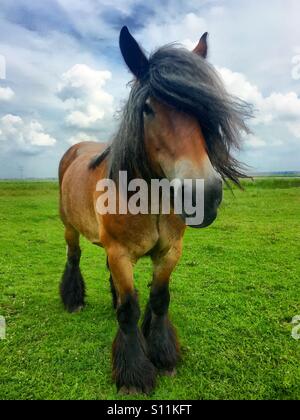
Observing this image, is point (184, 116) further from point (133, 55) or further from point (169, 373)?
point (169, 373)

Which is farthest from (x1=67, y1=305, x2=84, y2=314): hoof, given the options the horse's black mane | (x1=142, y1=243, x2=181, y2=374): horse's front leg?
the horse's black mane

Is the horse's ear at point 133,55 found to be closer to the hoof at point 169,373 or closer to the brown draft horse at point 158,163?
the brown draft horse at point 158,163

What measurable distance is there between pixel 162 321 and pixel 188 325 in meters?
0.91

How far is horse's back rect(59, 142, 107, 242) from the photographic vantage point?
383 centimetres

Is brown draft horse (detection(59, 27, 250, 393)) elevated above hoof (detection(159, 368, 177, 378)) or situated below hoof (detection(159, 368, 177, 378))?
above

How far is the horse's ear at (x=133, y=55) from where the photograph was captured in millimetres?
2396

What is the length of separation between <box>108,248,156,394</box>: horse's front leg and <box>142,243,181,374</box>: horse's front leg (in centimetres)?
17

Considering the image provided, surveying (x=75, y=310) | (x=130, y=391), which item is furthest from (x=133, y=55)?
(x=75, y=310)

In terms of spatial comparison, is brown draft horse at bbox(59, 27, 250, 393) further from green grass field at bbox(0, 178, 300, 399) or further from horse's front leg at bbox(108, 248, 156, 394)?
green grass field at bbox(0, 178, 300, 399)

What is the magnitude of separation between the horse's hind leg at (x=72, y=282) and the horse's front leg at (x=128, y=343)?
67.4 inches

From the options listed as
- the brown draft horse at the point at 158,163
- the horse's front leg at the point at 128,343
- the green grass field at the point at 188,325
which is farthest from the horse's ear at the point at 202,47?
the horse's front leg at the point at 128,343

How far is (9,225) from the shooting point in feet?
40.5
